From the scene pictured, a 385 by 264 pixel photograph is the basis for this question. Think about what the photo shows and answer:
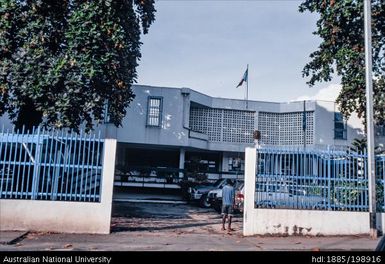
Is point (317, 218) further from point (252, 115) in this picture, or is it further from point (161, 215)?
point (252, 115)

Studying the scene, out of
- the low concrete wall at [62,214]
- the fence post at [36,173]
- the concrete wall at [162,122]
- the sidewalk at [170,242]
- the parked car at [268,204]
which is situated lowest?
the sidewalk at [170,242]

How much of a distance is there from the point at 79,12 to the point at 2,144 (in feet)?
19.9

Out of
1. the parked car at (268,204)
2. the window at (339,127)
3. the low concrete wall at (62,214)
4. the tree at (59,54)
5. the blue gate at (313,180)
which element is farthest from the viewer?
the window at (339,127)

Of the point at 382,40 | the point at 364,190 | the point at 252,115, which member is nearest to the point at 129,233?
the point at 364,190

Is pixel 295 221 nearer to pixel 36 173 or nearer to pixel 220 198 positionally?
pixel 220 198

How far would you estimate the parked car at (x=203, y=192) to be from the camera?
1875cm

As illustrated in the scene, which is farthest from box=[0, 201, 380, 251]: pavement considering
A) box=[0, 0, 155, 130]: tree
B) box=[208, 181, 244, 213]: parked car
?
box=[0, 0, 155, 130]: tree

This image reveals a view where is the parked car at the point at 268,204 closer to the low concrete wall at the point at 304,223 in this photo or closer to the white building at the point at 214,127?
the low concrete wall at the point at 304,223

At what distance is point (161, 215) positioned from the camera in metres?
15.3

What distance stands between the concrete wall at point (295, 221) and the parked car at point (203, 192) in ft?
24.4

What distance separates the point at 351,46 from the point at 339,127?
1498 cm

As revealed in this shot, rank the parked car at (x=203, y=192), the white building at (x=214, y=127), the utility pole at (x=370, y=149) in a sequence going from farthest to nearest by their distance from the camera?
the white building at (x=214, y=127), the parked car at (x=203, y=192), the utility pole at (x=370, y=149)

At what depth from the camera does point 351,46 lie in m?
15.9

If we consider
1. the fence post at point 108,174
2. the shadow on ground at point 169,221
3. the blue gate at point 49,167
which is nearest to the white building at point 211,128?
the shadow on ground at point 169,221
